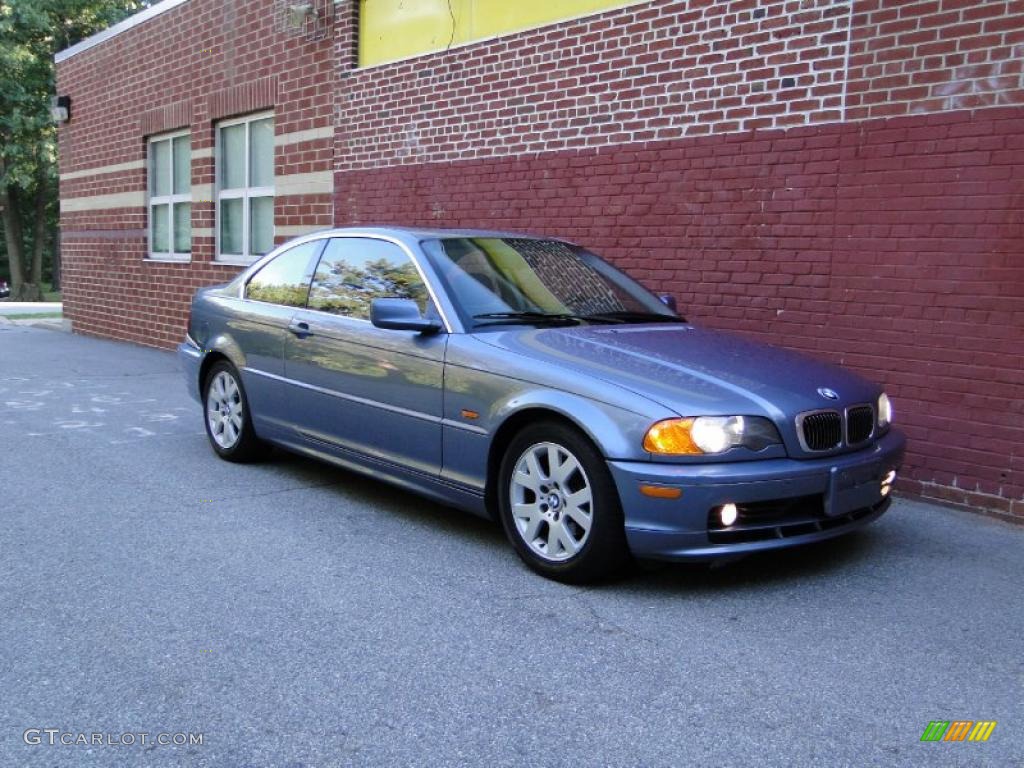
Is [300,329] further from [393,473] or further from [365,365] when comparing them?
[393,473]

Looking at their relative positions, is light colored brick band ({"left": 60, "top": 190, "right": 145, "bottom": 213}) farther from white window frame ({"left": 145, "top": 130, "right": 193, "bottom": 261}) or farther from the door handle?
the door handle

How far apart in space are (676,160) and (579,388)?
12.1 ft

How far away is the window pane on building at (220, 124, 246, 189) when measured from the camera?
12898mm

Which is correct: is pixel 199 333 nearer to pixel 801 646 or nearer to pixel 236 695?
pixel 236 695

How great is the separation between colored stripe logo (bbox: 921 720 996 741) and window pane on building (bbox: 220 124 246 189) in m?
11.4

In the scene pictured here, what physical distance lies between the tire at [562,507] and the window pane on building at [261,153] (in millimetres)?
8881

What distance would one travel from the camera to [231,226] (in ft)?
43.1

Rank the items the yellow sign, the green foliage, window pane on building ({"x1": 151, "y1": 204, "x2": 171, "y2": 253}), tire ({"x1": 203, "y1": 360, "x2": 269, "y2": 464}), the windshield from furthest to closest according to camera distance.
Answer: window pane on building ({"x1": 151, "y1": 204, "x2": 171, "y2": 253}), the yellow sign, tire ({"x1": 203, "y1": 360, "x2": 269, "y2": 464}), the green foliage, the windshield

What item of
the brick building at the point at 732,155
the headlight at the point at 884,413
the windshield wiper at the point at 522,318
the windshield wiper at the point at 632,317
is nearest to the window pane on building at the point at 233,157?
the brick building at the point at 732,155

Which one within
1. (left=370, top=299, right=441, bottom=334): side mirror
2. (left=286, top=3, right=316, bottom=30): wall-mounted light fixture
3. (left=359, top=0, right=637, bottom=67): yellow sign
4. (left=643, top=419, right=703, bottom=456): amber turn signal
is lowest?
(left=643, top=419, right=703, bottom=456): amber turn signal

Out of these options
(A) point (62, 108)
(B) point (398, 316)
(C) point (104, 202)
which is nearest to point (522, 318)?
(B) point (398, 316)

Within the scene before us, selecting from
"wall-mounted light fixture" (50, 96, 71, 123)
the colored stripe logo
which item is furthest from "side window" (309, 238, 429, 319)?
"wall-mounted light fixture" (50, 96, 71, 123)

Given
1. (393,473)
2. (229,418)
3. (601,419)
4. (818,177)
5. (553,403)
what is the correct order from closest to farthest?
(601,419) < (553,403) < (393,473) < (818,177) < (229,418)

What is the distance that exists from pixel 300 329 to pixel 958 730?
4.00 m
